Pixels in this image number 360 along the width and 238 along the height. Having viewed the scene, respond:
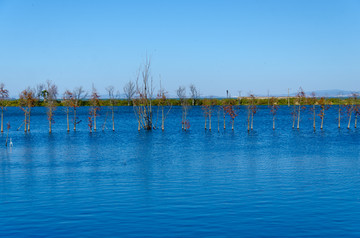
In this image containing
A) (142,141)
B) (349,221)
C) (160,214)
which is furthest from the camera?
(142,141)

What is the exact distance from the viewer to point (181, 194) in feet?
67.7

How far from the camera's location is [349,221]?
15.8 metres

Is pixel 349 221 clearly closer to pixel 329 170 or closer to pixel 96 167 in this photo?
pixel 329 170

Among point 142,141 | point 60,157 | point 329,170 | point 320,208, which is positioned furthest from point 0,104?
point 320,208

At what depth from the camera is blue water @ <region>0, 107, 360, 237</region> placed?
601 inches

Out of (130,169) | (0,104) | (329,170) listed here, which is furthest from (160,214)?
(0,104)

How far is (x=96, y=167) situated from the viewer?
29.9 metres

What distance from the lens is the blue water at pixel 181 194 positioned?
1527cm

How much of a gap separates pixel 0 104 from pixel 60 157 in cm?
3089

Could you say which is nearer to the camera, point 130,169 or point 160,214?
point 160,214

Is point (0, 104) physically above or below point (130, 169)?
above

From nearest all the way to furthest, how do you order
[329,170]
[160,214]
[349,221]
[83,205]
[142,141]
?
[349,221], [160,214], [83,205], [329,170], [142,141]

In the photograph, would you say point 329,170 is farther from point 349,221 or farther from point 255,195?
point 349,221

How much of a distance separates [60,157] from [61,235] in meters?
22.2
